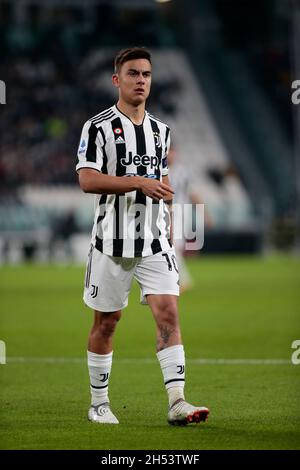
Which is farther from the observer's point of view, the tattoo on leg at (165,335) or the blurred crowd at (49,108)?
the blurred crowd at (49,108)

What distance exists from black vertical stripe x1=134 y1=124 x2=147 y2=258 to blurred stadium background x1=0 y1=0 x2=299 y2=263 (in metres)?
25.8

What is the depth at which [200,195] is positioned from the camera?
35969mm

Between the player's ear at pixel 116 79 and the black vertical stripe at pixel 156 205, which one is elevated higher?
the player's ear at pixel 116 79

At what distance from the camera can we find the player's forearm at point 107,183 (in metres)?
6.58

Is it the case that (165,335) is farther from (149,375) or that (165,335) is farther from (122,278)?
(149,375)

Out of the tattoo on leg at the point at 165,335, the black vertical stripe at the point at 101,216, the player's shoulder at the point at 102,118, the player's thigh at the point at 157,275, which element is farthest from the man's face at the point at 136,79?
the tattoo on leg at the point at 165,335

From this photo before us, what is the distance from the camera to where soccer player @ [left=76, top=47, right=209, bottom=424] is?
6.73 metres

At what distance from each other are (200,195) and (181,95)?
19.6 ft

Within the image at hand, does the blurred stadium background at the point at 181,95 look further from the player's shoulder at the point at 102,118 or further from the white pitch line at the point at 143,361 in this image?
the player's shoulder at the point at 102,118

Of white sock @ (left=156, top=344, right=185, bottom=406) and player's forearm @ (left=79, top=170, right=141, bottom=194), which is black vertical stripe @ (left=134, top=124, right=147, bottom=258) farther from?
white sock @ (left=156, top=344, right=185, bottom=406)

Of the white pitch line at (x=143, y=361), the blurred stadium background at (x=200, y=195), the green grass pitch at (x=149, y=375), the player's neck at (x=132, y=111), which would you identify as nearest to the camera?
the green grass pitch at (x=149, y=375)

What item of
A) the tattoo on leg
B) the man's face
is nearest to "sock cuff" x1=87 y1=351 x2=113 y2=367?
the tattoo on leg

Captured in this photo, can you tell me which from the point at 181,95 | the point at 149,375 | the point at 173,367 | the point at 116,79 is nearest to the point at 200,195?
the point at 181,95

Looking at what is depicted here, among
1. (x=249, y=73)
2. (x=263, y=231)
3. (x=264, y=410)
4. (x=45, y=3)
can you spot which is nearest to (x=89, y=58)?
(x=45, y=3)
